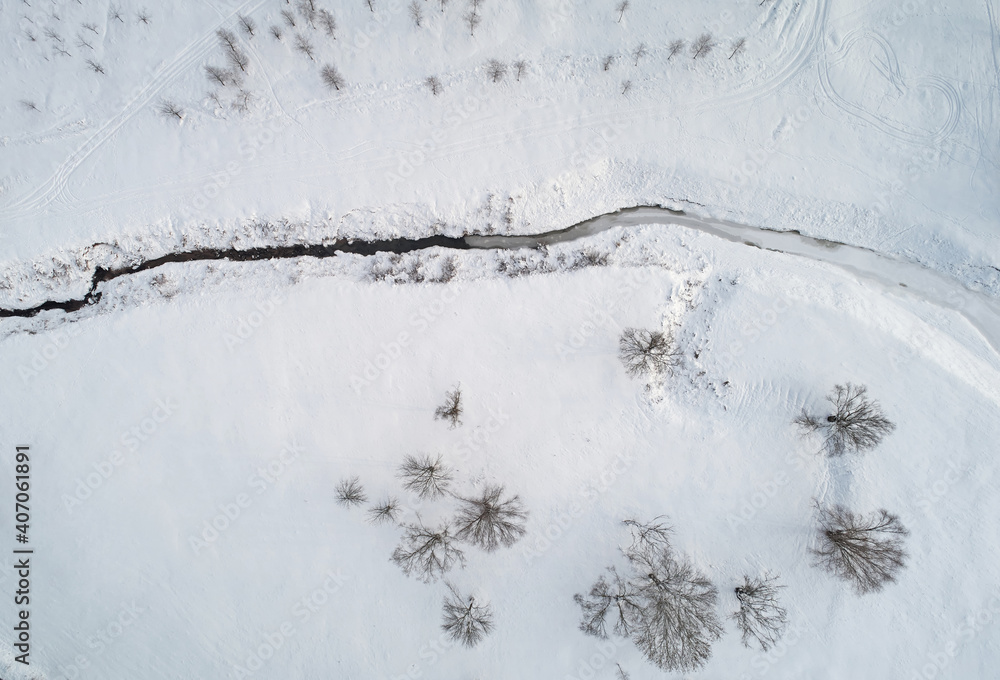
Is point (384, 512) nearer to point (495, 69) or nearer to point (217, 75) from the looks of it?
point (495, 69)

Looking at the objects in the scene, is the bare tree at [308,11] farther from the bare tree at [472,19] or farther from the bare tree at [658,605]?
the bare tree at [658,605]

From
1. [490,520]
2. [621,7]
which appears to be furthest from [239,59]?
[490,520]

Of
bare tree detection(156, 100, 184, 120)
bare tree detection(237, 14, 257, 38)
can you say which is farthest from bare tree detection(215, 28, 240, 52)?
bare tree detection(156, 100, 184, 120)

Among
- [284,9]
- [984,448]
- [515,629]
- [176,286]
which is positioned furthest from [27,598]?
[984,448]

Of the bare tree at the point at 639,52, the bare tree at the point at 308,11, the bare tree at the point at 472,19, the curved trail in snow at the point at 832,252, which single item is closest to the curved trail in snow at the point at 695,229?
the curved trail in snow at the point at 832,252

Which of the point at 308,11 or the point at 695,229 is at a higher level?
the point at 308,11

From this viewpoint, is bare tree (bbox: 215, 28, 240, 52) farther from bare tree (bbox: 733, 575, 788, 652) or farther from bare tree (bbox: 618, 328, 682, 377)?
bare tree (bbox: 733, 575, 788, 652)

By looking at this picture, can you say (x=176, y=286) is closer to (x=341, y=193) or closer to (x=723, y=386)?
(x=341, y=193)

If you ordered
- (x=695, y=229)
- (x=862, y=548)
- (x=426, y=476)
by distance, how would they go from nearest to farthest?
(x=862, y=548) < (x=426, y=476) < (x=695, y=229)
